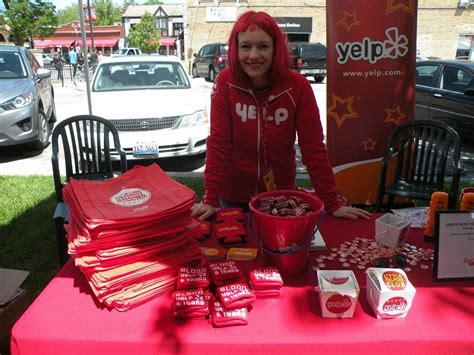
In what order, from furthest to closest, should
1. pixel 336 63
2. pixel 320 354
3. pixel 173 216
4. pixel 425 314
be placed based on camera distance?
pixel 336 63, pixel 173 216, pixel 425 314, pixel 320 354

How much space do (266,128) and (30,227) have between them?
2.81 metres

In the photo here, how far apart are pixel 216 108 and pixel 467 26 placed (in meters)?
31.7

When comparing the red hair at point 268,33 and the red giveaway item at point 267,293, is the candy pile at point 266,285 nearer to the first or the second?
the red giveaway item at point 267,293

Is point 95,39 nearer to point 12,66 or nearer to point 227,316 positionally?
point 12,66

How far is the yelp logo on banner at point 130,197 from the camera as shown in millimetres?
1418

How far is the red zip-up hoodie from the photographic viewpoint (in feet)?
6.48

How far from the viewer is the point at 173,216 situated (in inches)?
54.7

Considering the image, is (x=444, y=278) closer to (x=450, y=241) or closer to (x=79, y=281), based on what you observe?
(x=450, y=241)

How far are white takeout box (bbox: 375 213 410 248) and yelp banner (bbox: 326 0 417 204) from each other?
7.43 ft

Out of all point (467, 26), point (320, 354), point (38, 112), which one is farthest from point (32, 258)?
point (467, 26)

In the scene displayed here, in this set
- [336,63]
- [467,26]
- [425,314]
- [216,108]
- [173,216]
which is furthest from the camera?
[467,26]

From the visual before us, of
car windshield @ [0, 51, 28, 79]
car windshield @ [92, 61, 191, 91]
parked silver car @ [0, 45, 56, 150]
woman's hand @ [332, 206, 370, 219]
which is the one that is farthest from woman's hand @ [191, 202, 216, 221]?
car windshield @ [0, 51, 28, 79]

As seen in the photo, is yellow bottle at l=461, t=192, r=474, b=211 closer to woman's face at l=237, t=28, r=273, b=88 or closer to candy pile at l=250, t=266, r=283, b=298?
candy pile at l=250, t=266, r=283, b=298

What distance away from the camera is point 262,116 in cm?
202
